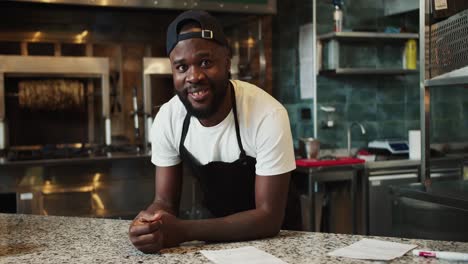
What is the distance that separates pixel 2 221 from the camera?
2.11 m

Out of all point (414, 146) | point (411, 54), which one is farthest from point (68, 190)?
point (411, 54)

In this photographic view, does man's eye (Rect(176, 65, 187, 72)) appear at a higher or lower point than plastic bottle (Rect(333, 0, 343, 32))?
lower

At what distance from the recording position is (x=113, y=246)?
5.44ft

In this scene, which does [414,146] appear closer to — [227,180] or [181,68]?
[227,180]

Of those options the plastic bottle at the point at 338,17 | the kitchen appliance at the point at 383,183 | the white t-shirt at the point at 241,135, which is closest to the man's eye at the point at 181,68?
the white t-shirt at the point at 241,135

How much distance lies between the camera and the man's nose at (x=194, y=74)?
173 cm

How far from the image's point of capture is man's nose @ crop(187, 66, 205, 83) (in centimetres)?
173

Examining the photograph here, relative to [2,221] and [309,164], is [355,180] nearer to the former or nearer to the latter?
[309,164]

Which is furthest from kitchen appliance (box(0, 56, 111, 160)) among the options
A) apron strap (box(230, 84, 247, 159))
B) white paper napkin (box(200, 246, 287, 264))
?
white paper napkin (box(200, 246, 287, 264))

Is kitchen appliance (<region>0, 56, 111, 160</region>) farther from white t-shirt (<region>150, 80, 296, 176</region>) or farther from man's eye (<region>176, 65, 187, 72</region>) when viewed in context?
man's eye (<region>176, 65, 187, 72</region>)

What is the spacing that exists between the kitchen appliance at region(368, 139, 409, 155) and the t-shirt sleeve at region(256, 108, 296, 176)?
313 cm

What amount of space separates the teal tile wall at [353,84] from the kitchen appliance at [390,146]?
0.59 ft

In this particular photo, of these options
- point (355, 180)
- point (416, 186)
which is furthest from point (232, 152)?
point (355, 180)

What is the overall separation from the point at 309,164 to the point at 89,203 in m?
1.69
